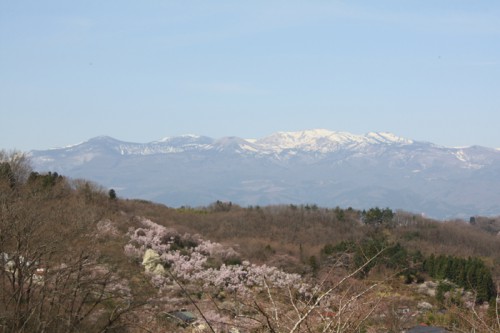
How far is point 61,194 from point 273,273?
1253 centimetres

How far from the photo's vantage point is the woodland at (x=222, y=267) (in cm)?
618

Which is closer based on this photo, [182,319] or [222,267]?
[182,319]

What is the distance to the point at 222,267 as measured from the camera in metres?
33.5

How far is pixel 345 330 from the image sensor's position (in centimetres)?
449

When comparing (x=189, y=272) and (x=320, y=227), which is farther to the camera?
(x=320, y=227)

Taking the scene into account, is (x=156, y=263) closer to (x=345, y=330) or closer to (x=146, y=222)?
(x=146, y=222)

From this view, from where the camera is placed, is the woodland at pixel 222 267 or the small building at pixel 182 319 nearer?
the small building at pixel 182 319

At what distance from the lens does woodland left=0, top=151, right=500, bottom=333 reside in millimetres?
6184

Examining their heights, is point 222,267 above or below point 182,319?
below

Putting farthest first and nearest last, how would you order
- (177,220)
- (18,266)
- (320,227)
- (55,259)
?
1. (320,227)
2. (177,220)
3. (55,259)
4. (18,266)

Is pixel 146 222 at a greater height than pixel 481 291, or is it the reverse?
pixel 146 222

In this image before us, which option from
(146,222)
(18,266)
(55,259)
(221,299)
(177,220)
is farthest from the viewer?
(177,220)

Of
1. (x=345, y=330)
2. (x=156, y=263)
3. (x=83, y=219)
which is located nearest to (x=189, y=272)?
(x=156, y=263)

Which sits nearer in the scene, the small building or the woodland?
the small building
